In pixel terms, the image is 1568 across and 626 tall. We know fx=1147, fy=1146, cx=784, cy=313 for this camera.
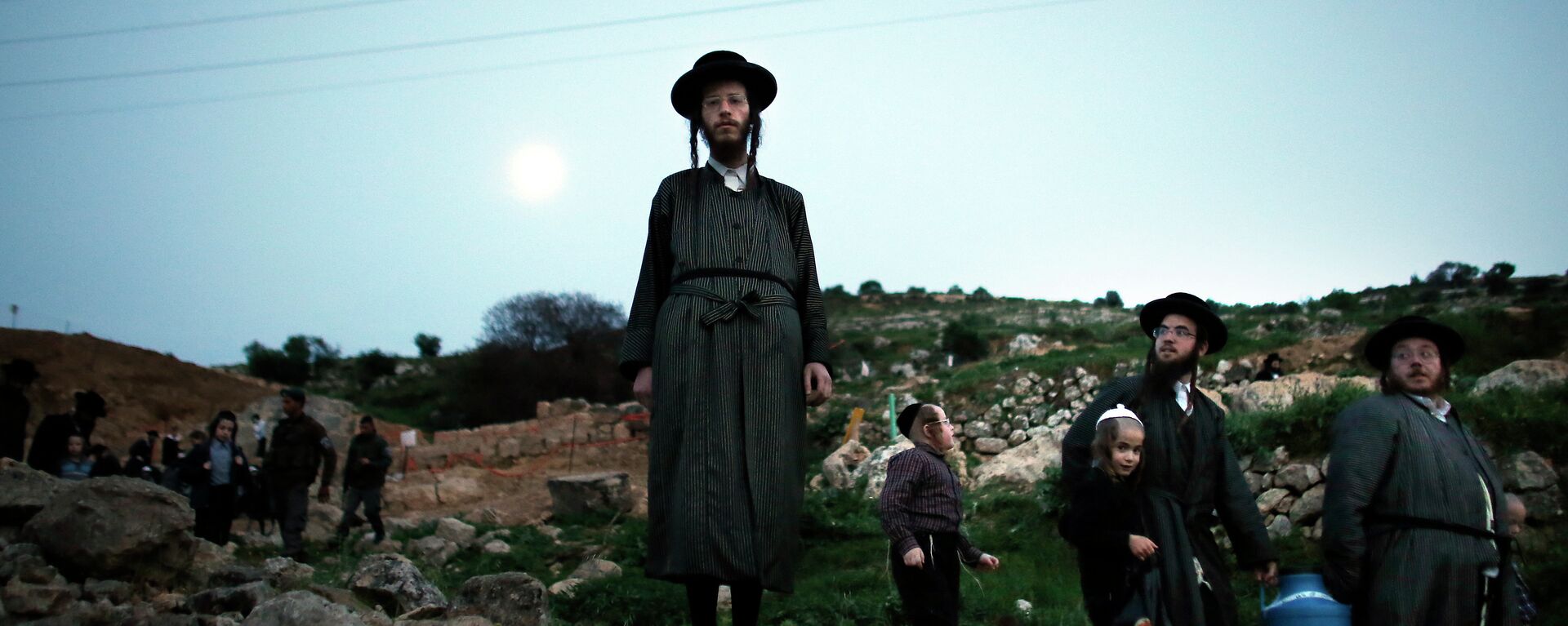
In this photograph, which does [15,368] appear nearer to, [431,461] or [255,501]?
[255,501]

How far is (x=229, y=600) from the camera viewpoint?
17.0 ft

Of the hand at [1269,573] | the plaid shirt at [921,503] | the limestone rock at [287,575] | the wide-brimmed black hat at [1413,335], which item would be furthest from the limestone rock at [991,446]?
the hand at [1269,573]

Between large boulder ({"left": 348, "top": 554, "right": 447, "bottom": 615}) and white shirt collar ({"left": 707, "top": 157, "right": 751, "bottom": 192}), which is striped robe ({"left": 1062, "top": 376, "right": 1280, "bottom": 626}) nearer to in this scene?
white shirt collar ({"left": 707, "top": 157, "right": 751, "bottom": 192})

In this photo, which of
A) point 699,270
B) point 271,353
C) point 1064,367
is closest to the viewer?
point 699,270

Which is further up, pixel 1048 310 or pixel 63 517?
pixel 1048 310

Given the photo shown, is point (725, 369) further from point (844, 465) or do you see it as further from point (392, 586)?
point (844, 465)

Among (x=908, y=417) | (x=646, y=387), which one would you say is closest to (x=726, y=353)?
(x=646, y=387)

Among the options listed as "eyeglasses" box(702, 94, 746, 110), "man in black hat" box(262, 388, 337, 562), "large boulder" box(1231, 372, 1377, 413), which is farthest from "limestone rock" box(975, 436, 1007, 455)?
"eyeglasses" box(702, 94, 746, 110)

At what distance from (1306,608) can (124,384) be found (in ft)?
101

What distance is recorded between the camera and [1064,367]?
2055 cm

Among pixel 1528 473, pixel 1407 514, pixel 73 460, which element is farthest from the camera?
pixel 73 460

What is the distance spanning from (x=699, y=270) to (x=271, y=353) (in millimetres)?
48328

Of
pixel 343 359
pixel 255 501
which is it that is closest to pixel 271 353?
pixel 343 359

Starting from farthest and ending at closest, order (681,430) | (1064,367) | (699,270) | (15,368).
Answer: (1064,367) < (15,368) < (699,270) < (681,430)
